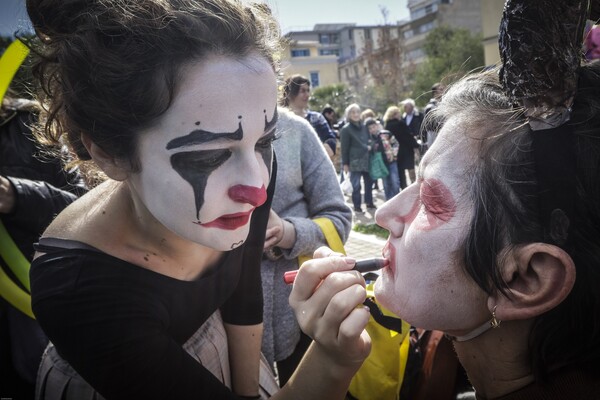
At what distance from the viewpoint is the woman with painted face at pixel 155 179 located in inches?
30.4

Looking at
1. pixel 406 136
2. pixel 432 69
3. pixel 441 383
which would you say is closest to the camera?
pixel 441 383

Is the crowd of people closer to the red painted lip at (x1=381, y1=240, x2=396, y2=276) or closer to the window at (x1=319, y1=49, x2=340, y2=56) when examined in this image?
the red painted lip at (x1=381, y1=240, x2=396, y2=276)

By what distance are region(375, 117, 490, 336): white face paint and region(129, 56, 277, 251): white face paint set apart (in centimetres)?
34

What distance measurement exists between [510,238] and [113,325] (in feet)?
2.56

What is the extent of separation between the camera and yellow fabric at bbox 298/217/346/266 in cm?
156

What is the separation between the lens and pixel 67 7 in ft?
2.59

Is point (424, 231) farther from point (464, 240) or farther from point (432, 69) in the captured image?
point (432, 69)

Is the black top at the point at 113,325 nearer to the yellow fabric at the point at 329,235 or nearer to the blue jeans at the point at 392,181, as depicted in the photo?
the yellow fabric at the point at 329,235

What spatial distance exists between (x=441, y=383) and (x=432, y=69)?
2286 centimetres

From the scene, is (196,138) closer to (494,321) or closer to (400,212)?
(400,212)

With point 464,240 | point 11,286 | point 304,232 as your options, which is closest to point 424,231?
point 464,240

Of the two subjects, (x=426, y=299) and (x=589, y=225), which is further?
(x=426, y=299)

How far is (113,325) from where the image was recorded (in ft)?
2.72

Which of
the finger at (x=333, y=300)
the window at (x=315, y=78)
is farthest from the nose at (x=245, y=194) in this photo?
the window at (x=315, y=78)
